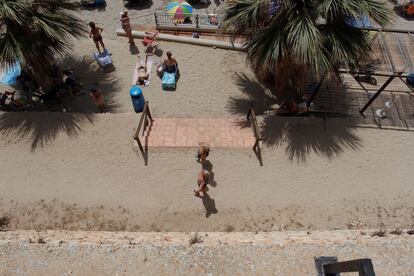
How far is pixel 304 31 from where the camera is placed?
7.99 m

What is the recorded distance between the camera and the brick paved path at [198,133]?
10016 millimetres

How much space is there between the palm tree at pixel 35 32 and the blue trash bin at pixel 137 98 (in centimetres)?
245

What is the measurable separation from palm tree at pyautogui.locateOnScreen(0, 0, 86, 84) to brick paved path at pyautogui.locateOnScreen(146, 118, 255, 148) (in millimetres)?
3932

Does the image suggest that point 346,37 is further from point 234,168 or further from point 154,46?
point 154,46

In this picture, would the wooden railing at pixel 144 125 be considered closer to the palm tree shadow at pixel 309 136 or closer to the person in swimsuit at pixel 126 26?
the palm tree shadow at pixel 309 136

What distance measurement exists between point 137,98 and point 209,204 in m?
4.52

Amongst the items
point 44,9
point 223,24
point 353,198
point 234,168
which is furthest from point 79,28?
point 353,198

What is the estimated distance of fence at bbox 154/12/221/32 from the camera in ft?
48.5

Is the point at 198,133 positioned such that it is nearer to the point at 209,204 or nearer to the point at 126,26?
the point at 209,204

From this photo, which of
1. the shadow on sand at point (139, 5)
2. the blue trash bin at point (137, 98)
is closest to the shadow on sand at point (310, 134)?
the blue trash bin at point (137, 98)

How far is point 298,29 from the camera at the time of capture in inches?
318

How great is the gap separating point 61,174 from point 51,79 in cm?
384

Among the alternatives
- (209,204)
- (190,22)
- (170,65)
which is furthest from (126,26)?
(209,204)

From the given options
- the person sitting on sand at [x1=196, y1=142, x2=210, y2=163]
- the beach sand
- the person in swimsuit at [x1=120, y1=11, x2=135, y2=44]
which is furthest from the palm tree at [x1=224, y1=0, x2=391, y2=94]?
the person in swimsuit at [x1=120, y1=11, x2=135, y2=44]
